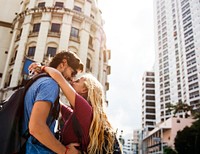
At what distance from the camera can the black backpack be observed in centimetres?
172

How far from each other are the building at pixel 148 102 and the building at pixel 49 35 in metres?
57.8

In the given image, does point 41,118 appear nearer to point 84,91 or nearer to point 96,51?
point 84,91

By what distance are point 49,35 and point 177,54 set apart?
62913mm

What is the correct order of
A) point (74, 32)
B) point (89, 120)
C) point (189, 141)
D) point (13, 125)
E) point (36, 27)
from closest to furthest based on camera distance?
1. point (13, 125)
2. point (89, 120)
3. point (36, 27)
4. point (74, 32)
5. point (189, 141)

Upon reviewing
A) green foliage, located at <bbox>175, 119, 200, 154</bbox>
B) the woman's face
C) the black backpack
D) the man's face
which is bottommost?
the black backpack

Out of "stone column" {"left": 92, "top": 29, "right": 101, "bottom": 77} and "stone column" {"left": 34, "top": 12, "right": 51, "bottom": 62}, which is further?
"stone column" {"left": 92, "top": 29, "right": 101, "bottom": 77}

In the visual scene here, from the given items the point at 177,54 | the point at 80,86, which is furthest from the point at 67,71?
the point at 177,54

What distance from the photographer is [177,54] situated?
75.4 m

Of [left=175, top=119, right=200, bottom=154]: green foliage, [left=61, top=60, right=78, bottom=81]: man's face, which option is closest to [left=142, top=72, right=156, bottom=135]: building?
[left=175, top=119, right=200, bottom=154]: green foliage

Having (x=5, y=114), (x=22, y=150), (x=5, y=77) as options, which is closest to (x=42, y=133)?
(x=22, y=150)

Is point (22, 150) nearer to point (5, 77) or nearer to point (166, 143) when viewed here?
point (5, 77)

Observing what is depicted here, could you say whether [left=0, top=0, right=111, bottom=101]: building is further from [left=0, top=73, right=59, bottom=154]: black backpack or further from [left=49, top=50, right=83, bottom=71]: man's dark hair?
[left=0, top=73, right=59, bottom=154]: black backpack

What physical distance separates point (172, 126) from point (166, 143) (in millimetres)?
3680

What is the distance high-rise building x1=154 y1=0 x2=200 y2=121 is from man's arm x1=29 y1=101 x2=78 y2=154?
64.1m
